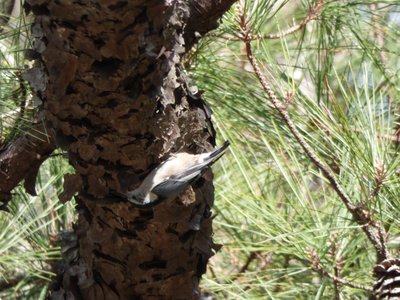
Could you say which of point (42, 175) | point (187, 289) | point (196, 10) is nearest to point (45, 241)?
point (42, 175)

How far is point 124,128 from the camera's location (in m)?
0.69

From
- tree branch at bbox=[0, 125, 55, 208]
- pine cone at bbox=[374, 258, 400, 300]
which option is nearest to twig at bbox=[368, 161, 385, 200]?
pine cone at bbox=[374, 258, 400, 300]

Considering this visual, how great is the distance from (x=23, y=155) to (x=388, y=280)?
0.38 metres

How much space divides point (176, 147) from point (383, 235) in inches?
11.4

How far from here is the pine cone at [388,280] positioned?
2.92 feet

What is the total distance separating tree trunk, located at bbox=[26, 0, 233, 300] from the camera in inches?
25.2

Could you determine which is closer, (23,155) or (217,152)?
(217,152)

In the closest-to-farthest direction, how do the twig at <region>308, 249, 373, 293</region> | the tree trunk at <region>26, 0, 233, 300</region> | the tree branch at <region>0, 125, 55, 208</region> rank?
the tree trunk at <region>26, 0, 233, 300</region> < the tree branch at <region>0, 125, 55, 208</region> < the twig at <region>308, 249, 373, 293</region>

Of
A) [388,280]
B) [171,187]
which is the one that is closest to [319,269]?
[388,280]

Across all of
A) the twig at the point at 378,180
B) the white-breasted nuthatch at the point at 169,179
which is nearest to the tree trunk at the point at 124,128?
the white-breasted nuthatch at the point at 169,179

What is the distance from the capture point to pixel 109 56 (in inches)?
25.4

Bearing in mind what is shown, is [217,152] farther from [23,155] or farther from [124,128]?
[23,155]

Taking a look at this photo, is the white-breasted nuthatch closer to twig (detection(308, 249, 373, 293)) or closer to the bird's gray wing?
the bird's gray wing

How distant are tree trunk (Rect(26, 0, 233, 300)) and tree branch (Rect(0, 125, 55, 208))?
8cm
